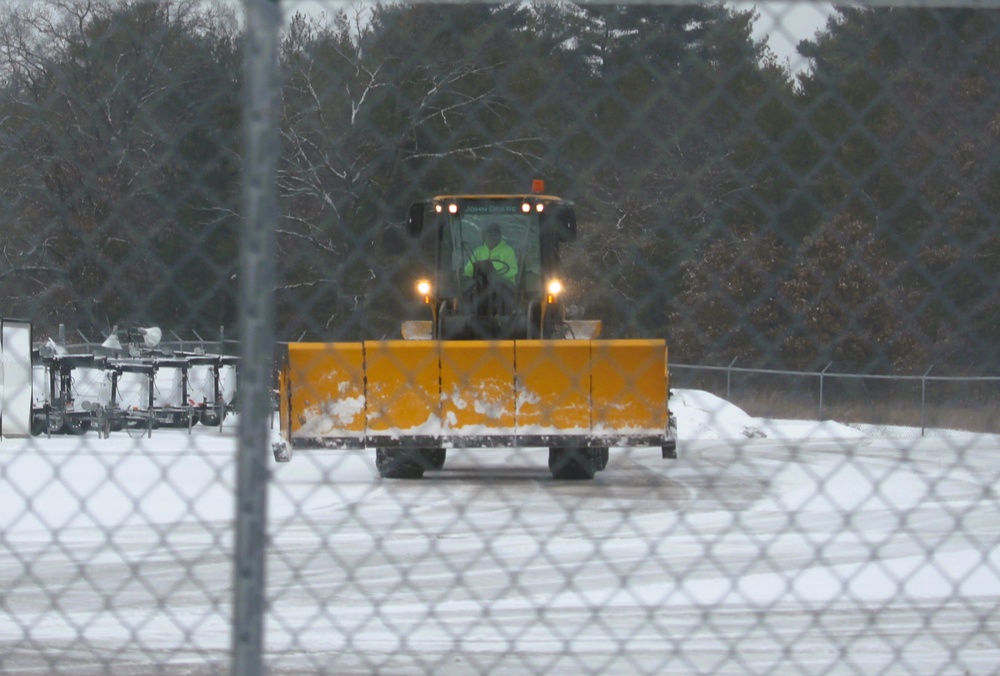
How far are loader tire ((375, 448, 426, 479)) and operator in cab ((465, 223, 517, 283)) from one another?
14.1 feet

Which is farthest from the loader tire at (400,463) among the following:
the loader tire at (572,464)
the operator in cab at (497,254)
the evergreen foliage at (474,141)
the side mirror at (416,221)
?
the evergreen foliage at (474,141)

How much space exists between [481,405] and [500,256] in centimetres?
266

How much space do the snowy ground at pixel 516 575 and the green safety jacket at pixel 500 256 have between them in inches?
57.9

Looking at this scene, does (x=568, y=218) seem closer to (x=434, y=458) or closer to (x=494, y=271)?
(x=494, y=271)

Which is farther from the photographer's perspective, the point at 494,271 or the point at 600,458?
the point at 600,458

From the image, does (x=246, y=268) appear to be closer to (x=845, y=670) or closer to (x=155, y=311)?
(x=155, y=311)

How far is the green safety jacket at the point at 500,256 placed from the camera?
21.9 ft

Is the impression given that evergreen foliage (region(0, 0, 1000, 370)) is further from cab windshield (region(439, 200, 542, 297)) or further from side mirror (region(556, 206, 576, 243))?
cab windshield (region(439, 200, 542, 297))

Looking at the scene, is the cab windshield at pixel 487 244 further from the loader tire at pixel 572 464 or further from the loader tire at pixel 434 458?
the loader tire at pixel 434 458

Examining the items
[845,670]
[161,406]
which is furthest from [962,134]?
[161,406]

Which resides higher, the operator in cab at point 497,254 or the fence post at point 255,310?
the operator in cab at point 497,254

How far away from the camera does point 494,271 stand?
23.7ft

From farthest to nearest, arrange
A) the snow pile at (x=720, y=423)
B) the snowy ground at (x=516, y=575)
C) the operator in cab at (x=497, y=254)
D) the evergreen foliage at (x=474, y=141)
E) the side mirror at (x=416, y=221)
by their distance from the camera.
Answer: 1. the snow pile at (x=720, y=423)
2. the operator in cab at (x=497, y=254)
3. the snowy ground at (x=516, y=575)
4. the side mirror at (x=416, y=221)
5. the evergreen foliage at (x=474, y=141)

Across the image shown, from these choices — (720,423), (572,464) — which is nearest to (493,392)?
(572,464)
